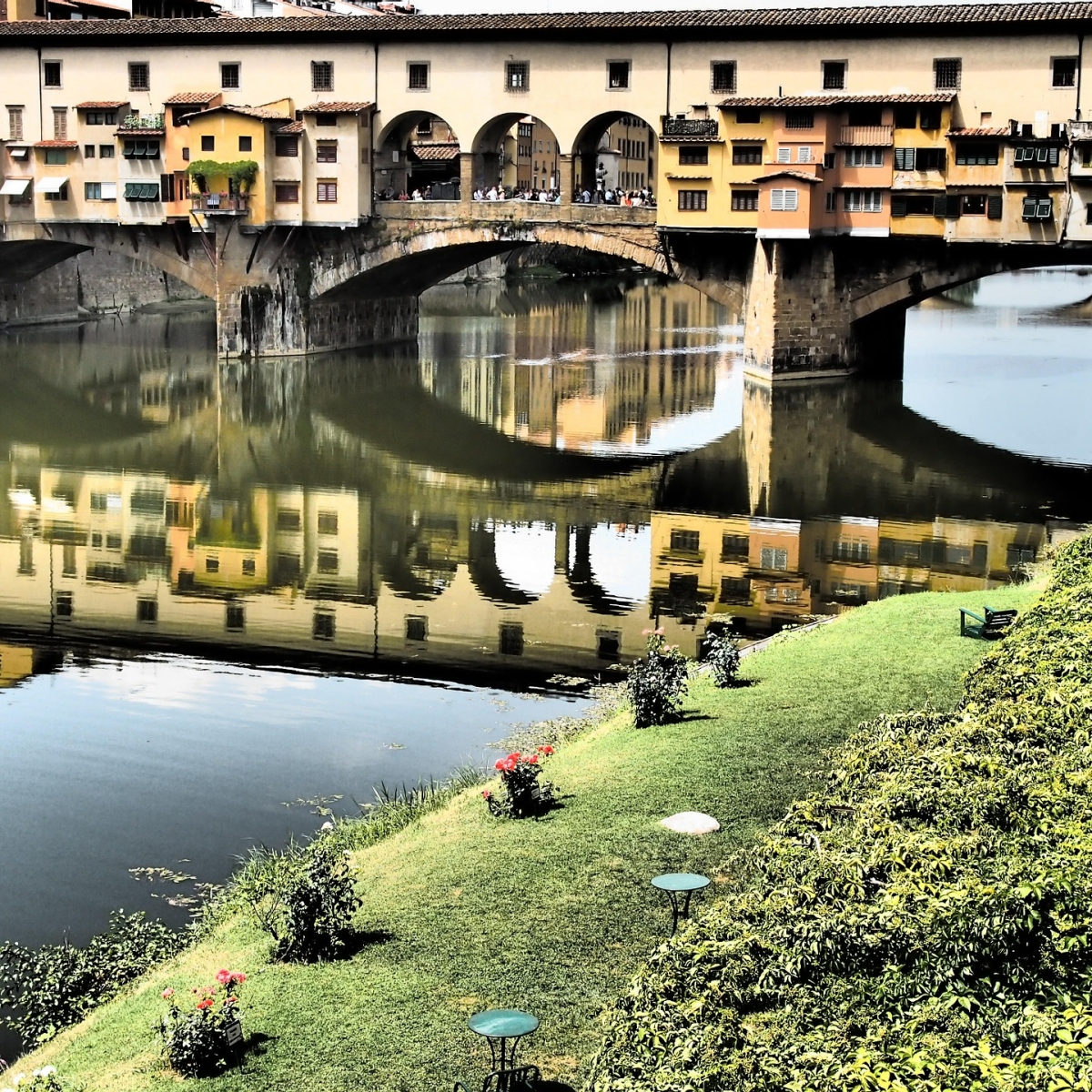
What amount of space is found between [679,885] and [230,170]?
156 feet

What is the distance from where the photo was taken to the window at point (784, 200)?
163ft

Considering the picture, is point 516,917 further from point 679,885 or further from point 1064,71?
point 1064,71

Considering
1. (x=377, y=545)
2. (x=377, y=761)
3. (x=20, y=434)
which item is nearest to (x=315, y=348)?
(x=20, y=434)

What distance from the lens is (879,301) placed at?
51938mm

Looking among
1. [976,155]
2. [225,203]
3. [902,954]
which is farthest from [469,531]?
[225,203]

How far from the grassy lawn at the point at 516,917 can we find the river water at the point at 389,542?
2.12 meters

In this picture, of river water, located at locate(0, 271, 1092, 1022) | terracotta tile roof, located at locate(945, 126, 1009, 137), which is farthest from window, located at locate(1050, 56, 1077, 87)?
river water, located at locate(0, 271, 1092, 1022)

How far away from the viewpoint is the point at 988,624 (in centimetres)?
2095

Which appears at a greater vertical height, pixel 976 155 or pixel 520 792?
pixel 976 155

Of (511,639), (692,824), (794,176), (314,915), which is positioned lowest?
(511,639)

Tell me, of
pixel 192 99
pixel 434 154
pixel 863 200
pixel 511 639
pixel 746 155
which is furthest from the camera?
pixel 434 154

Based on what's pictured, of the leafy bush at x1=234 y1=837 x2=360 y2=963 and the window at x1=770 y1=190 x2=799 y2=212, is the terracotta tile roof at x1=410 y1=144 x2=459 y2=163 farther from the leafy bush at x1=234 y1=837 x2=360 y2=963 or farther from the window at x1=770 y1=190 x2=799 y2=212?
the leafy bush at x1=234 y1=837 x2=360 y2=963

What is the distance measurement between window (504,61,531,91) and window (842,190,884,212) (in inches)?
439

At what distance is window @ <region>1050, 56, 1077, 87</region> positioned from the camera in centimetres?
4875
